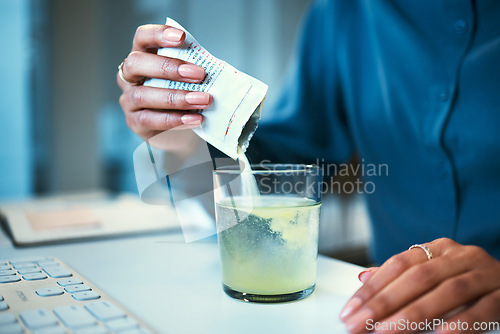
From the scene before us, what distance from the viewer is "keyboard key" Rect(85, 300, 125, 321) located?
404 mm

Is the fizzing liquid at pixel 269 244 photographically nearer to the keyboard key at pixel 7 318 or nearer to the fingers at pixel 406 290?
the fingers at pixel 406 290

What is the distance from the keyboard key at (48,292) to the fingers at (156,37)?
0.31 meters

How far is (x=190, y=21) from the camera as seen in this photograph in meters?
3.23

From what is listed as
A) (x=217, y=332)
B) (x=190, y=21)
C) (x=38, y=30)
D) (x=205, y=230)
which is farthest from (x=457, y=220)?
(x=190, y=21)

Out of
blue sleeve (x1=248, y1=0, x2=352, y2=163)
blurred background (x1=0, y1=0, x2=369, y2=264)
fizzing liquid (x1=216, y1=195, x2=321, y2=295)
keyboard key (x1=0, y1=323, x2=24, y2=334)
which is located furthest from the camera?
blurred background (x1=0, y1=0, x2=369, y2=264)

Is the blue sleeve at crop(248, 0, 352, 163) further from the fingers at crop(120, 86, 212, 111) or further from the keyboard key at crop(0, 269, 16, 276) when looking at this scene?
the keyboard key at crop(0, 269, 16, 276)

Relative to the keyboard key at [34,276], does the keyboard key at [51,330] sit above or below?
above

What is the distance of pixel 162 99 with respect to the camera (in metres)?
0.59

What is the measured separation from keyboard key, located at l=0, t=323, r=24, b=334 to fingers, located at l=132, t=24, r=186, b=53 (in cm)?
34

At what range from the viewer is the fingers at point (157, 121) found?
558mm

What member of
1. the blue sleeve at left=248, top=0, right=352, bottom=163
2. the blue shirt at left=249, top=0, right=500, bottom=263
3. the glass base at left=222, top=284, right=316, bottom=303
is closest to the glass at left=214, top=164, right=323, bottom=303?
the glass base at left=222, top=284, right=316, bottom=303

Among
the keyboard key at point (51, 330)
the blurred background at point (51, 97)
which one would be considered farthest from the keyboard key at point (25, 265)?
the blurred background at point (51, 97)

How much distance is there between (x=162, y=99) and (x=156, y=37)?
8 cm

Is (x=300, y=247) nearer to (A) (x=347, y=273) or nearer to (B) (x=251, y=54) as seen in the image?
(A) (x=347, y=273)
